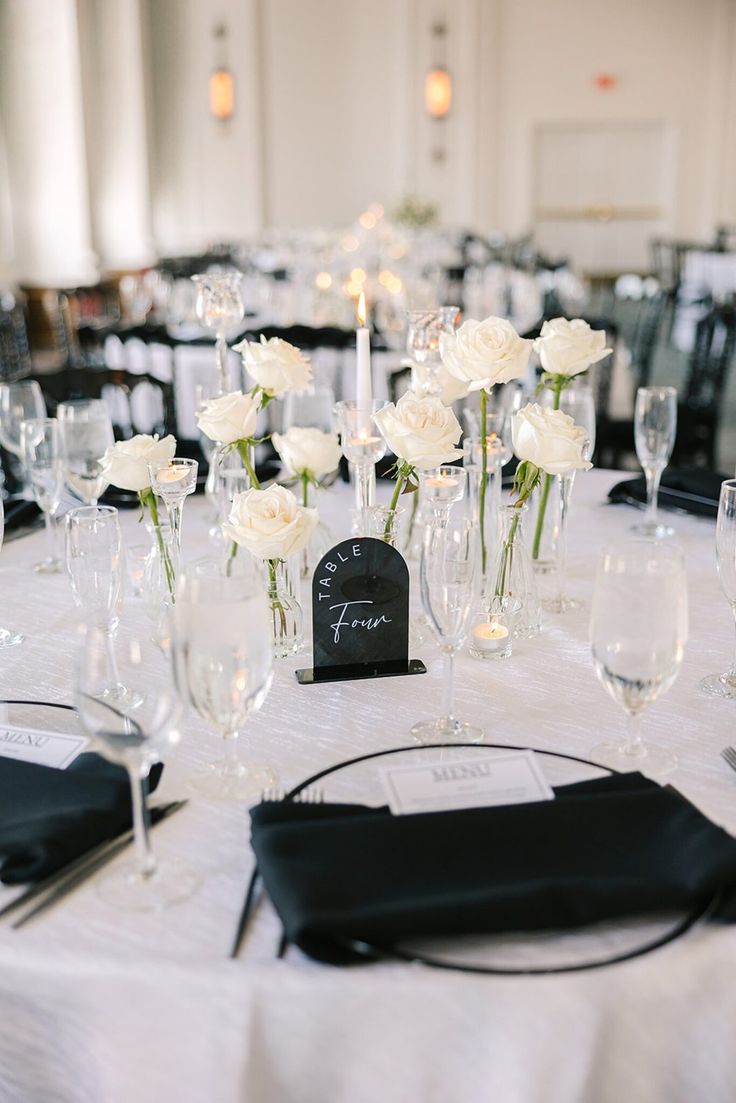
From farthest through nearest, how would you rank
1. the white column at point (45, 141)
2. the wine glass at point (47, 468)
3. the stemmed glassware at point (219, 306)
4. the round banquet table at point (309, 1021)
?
the white column at point (45, 141) < the stemmed glassware at point (219, 306) < the wine glass at point (47, 468) < the round banquet table at point (309, 1021)

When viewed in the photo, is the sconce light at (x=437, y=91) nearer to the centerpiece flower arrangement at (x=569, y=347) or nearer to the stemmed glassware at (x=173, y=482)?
the centerpiece flower arrangement at (x=569, y=347)

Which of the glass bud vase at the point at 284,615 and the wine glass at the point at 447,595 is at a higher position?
the wine glass at the point at 447,595

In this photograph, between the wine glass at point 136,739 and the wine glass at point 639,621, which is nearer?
the wine glass at point 136,739

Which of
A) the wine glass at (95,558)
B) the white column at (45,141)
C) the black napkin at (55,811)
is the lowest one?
the black napkin at (55,811)

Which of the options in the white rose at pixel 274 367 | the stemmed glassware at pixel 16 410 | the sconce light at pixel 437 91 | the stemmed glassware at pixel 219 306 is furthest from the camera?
the sconce light at pixel 437 91

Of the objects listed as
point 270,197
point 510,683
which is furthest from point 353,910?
point 270,197

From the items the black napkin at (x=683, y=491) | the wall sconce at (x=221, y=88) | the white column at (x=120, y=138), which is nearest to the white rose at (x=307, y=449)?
the black napkin at (x=683, y=491)

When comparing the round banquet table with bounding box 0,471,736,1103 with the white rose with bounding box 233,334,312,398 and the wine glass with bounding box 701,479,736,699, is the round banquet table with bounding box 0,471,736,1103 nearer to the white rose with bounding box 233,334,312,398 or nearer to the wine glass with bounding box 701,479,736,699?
the wine glass with bounding box 701,479,736,699

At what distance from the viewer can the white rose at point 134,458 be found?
149 cm

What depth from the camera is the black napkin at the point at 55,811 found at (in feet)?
3.41

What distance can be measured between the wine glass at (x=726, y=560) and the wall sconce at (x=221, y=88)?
1400 centimetres

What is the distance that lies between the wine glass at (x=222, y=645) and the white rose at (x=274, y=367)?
0.50m

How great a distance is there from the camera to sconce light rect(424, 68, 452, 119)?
14.5m

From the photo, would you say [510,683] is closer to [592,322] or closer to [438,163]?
[592,322]
